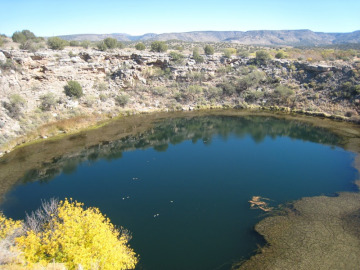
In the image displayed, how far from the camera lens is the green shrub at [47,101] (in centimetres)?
4081

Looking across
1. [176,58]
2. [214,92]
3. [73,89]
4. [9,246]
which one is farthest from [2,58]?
[214,92]

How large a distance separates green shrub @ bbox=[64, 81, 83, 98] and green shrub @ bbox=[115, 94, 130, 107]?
7.24 meters

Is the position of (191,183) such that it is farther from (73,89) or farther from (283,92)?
(283,92)

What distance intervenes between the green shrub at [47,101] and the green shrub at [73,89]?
4261 millimetres

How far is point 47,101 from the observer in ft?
133

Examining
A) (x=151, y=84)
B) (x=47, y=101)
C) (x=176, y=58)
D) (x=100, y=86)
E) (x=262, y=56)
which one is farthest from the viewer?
(x=262, y=56)

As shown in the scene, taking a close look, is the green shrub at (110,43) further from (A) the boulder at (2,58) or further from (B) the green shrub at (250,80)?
(B) the green shrub at (250,80)

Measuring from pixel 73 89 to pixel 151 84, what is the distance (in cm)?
1847

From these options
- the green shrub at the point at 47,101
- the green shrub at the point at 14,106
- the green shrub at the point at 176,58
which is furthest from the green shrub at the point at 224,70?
the green shrub at the point at 14,106

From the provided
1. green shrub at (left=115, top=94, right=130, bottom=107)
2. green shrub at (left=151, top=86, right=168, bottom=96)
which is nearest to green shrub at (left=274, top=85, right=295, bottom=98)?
green shrub at (left=151, top=86, right=168, bottom=96)

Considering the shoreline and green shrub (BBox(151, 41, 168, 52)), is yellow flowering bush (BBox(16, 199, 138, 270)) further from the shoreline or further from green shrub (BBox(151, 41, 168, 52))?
green shrub (BBox(151, 41, 168, 52))

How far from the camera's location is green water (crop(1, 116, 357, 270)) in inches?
650

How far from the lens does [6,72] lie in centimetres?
4059

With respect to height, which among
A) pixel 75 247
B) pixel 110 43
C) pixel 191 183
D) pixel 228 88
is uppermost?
pixel 110 43
